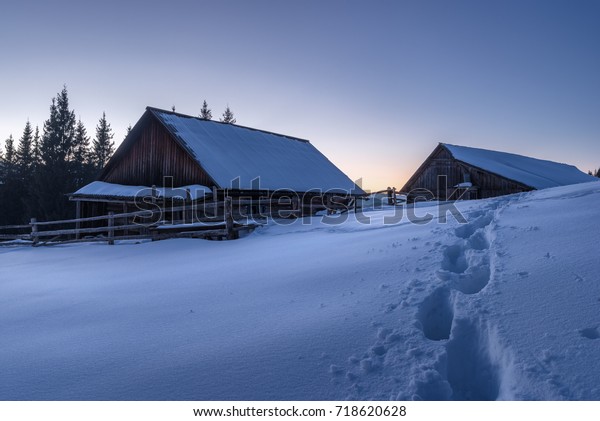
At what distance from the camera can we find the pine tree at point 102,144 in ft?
169

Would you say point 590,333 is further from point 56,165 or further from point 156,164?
point 56,165

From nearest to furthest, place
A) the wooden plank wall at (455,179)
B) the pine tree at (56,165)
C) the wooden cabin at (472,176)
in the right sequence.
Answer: the wooden plank wall at (455,179)
the wooden cabin at (472,176)
the pine tree at (56,165)

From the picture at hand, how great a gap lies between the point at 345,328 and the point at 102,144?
57.6m

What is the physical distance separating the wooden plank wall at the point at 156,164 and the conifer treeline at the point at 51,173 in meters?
22.6

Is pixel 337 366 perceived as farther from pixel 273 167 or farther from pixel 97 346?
pixel 273 167

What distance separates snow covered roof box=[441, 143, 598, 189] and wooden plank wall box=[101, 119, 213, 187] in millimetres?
20309

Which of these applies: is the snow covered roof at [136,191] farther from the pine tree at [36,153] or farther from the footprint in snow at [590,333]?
the pine tree at [36,153]

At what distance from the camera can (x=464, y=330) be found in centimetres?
286

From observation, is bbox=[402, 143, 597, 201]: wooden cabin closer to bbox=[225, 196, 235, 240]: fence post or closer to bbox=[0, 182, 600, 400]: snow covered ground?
bbox=[225, 196, 235, 240]: fence post

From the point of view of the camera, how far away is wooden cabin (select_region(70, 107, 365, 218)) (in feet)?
49.8

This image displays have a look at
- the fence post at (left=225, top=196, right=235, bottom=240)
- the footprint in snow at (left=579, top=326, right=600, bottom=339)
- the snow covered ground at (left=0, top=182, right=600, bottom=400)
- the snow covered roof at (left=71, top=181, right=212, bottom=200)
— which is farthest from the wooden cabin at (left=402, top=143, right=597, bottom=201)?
the footprint in snow at (left=579, top=326, right=600, bottom=339)

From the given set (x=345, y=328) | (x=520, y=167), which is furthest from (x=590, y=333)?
(x=520, y=167)

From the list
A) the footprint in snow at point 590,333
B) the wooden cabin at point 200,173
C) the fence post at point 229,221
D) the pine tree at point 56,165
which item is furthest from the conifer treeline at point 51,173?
the footprint in snow at point 590,333

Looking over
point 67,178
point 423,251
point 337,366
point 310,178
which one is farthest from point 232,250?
point 67,178
